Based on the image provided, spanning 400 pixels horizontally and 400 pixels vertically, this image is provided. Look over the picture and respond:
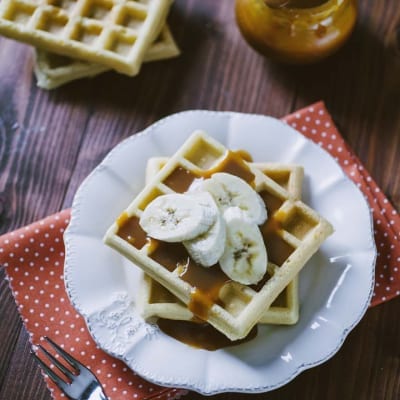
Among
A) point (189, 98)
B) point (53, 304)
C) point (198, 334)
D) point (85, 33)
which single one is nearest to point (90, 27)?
point (85, 33)

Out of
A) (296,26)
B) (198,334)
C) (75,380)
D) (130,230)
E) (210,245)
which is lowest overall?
(75,380)

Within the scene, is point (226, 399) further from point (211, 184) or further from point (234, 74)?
point (234, 74)

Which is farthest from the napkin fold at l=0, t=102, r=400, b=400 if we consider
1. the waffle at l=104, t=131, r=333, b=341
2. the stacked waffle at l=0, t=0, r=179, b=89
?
the stacked waffle at l=0, t=0, r=179, b=89

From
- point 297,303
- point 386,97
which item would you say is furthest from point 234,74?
point 297,303

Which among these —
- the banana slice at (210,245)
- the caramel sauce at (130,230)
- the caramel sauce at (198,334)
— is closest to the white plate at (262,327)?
the caramel sauce at (198,334)

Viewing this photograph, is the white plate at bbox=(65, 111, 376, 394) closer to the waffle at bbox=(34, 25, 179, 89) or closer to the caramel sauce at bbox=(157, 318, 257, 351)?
the caramel sauce at bbox=(157, 318, 257, 351)

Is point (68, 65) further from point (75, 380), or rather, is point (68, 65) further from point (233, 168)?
point (75, 380)
